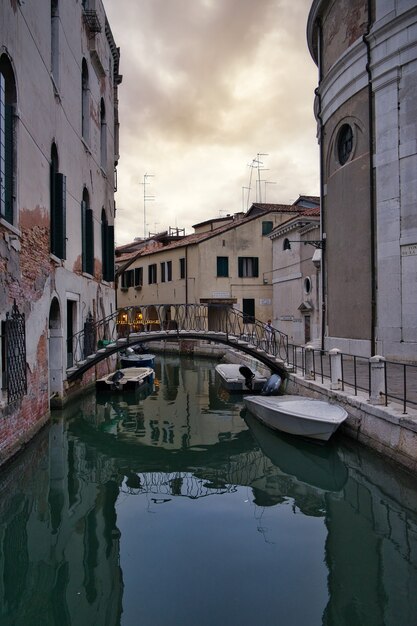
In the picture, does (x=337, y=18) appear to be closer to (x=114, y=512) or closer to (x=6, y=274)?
(x=6, y=274)

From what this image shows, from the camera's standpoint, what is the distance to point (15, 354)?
7840 mm

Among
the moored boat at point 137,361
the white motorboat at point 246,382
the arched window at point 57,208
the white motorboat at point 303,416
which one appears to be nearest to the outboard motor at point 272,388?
the white motorboat at point 303,416

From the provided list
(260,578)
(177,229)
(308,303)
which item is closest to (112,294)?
(308,303)

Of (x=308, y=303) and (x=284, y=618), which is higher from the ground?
(x=308, y=303)

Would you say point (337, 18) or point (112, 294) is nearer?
point (337, 18)

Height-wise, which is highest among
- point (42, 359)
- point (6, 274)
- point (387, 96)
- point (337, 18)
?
point (337, 18)

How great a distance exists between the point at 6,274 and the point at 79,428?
426 cm

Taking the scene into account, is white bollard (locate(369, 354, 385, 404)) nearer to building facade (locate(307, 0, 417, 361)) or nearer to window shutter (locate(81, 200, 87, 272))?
building facade (locate(307, 0, 417, 361))

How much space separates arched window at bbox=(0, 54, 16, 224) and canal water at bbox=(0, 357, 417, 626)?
383 centimetres

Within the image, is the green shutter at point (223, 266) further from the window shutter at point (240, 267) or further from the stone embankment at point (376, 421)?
the stone embankment at point (376, 421)

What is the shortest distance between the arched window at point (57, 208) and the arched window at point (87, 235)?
113 inches

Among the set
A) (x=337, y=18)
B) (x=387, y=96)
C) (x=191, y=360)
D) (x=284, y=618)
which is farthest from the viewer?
(x=191, y=360)

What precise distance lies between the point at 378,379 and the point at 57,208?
23.6 feet

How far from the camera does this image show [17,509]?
6.07m
